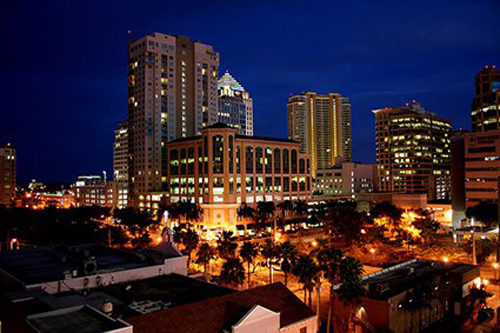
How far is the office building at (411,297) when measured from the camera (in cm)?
4266

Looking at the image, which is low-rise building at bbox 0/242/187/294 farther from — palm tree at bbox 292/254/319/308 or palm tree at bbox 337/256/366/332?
palm tree at bbox 337/256/366/332

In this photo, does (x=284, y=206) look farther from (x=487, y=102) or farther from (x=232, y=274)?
(x=487, y=102)

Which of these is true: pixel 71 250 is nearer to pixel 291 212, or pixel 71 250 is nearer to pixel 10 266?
pixel 10 266

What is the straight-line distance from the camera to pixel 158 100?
511ft

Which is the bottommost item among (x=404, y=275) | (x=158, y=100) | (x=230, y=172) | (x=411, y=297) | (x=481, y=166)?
(x=411, y=297)

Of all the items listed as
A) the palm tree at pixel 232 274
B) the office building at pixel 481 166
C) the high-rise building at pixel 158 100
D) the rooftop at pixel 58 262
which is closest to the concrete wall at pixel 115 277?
the rooftop at pixel 58 262

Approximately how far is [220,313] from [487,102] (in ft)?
548

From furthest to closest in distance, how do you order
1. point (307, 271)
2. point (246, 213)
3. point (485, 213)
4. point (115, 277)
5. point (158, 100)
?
point (158, 100), point (246, 213), point (485, 213), point (307, 271), point (115, 277)

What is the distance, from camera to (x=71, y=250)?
52.3 meters

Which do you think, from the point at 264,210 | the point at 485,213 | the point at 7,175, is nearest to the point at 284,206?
the point at 264,210

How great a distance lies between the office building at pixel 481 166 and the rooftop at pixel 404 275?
71.1m

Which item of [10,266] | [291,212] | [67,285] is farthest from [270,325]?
[291,212]

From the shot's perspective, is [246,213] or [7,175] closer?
[246,213]

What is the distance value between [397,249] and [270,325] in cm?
7384
